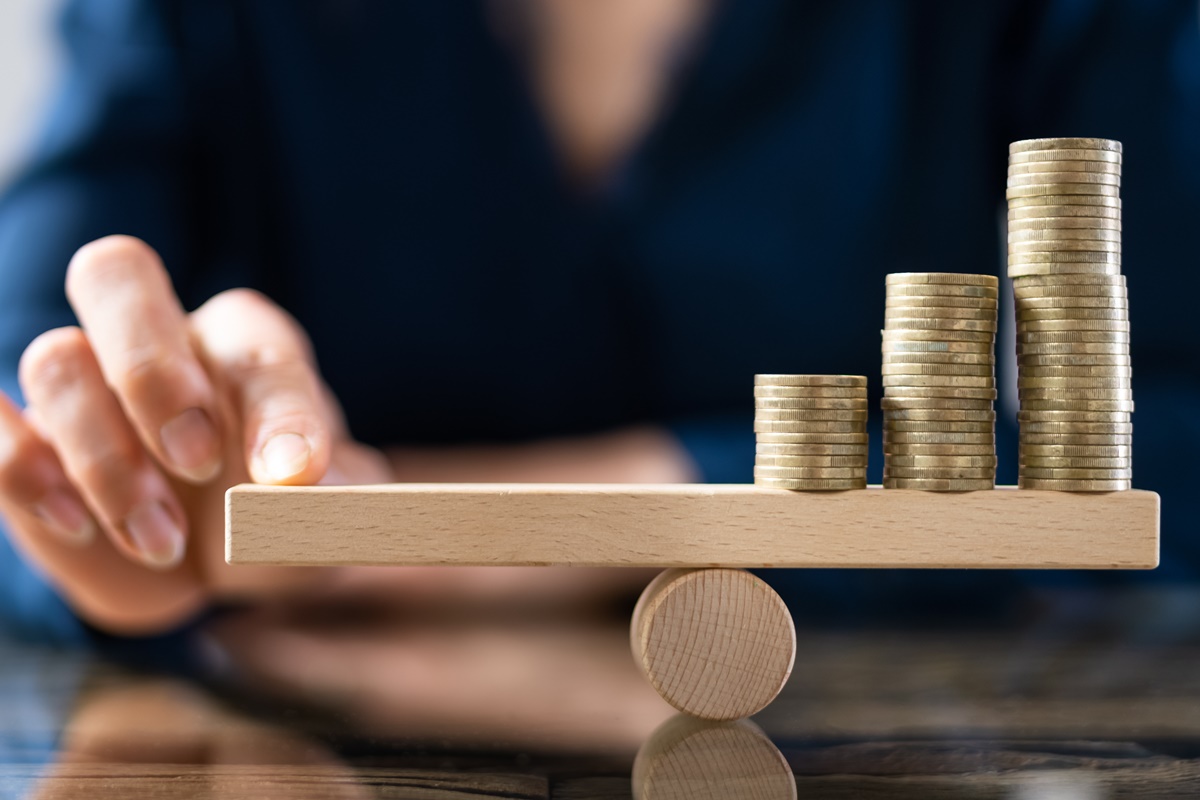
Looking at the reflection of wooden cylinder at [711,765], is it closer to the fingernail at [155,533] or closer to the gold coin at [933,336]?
the gold coin at [933,336]

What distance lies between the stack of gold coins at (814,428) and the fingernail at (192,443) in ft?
1.89

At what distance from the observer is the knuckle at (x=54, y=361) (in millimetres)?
1275

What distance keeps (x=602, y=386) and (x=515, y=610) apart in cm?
52

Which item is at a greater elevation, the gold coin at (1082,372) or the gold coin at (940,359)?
the gold coin at (940,359)

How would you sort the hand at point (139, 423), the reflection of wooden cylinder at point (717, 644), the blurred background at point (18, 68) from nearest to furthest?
the reflection of wooden cylinder at point (717, 644) < the hand at point (139, 423) < the blurred background at point (18, 68)

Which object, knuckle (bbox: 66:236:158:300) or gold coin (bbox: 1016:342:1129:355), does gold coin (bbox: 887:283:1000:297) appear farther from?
knuckle (bbox: 66:236:158:300)

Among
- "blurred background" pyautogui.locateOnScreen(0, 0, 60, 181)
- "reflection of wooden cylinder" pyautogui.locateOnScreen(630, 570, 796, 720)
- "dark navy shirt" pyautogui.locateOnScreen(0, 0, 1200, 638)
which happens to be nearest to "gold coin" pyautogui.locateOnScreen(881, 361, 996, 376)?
"reflection of wooden cylinder" pyautogui.locateOnScreen(630, 570, 796, 720)

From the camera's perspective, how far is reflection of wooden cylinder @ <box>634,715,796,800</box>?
2.51ft

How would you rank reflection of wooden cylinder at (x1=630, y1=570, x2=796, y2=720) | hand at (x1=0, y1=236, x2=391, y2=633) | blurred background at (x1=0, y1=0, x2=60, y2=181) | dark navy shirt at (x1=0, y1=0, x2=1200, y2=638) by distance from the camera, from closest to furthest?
reflection of wooden cylinder at (x1=630, y1=570, x2=796, y2=720), hand at (x1=0, y1=236, x2=391, y2=633), dark navy shirt at (x1=0, y1=0, x2=1200, y2=638), blurred background at (x1=0, y1=0, x2=60, y2=181)

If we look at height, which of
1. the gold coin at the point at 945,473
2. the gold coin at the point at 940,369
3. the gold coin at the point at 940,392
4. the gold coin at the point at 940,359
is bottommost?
the gold coin at the point at 945,473

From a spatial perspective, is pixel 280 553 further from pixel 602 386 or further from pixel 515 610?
pixel 602 386

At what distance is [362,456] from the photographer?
1.70 metres

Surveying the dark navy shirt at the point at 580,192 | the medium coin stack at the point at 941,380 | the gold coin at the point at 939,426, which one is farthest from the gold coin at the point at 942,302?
the dark navy shirt at the point at 580,192

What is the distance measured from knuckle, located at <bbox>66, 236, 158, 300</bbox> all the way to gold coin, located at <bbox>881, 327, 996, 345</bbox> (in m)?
0.81
